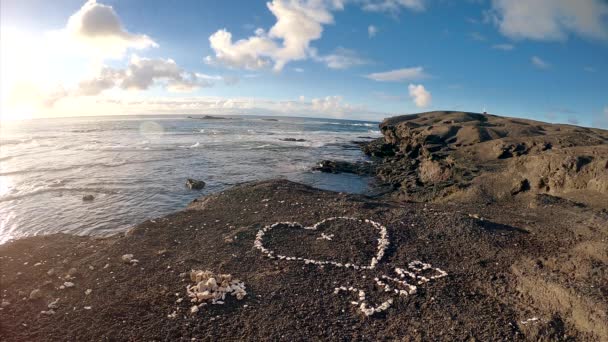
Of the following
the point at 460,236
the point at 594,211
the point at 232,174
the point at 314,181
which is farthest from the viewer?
the point at 232,174

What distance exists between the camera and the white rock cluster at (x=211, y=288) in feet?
26.3

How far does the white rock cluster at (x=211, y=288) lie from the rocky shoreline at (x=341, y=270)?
38 mm

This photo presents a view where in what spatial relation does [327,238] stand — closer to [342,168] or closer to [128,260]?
[128,260]

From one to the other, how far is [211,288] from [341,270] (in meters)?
3.54

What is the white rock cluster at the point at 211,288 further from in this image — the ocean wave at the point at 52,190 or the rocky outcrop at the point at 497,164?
the ocean wave at the point at 52,190

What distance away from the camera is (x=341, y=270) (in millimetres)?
9602

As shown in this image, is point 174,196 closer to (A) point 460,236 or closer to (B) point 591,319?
(A) point 460,236

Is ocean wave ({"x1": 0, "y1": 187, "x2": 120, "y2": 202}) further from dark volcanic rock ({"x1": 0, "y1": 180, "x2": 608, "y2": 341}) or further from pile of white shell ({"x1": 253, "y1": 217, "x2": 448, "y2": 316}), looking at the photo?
pile of white shell ({"x1": 253, "y1": 217, "x2": 448, "y2": 316})

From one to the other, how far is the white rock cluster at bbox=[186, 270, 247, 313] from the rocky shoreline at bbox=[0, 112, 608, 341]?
0.04 m

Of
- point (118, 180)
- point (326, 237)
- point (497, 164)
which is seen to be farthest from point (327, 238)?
point (118, 180)

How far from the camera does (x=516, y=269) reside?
9.16 meters

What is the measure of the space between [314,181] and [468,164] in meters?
10.8

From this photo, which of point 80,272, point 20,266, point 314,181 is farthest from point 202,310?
point 314,181

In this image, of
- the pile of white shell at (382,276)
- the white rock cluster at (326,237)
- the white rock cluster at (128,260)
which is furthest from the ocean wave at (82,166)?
the white rock cluster at (326,237)
